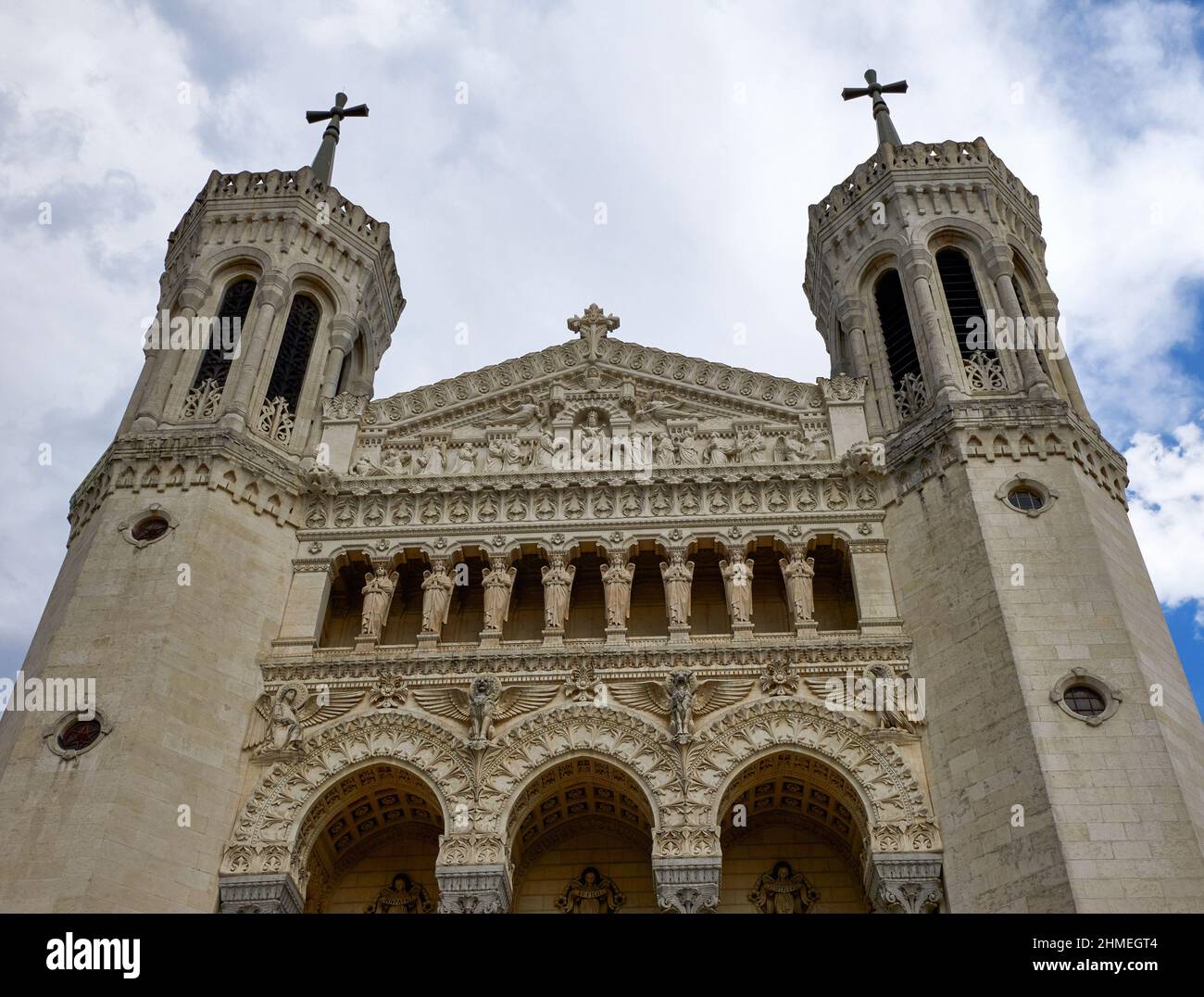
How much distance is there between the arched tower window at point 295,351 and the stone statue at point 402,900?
11.1 metres

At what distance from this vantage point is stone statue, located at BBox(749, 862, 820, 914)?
66.5ft

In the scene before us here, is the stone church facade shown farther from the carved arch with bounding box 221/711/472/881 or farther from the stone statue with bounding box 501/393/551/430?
the stone statue with bounding box 501/393/551/430

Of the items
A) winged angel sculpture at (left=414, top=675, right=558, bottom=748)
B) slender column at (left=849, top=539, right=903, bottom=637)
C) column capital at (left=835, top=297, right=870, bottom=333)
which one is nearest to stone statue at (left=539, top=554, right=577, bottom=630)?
winged angel sculpture at (left=414, top=675, right=558, bottom=748)

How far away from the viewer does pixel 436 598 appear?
22.8 metres

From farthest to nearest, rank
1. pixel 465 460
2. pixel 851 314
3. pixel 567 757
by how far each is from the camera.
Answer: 1. pixel 851 314
2. pixel 465 460
3. pixel 567 757

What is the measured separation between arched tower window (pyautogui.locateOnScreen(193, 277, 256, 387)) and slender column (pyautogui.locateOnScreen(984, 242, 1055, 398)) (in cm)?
1719

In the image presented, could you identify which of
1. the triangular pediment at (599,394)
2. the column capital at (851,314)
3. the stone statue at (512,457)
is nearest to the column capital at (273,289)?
the triangular pediment at (599,394)

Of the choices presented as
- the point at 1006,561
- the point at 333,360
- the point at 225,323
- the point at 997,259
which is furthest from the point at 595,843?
the point at 997,259

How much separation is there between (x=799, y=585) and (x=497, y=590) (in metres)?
5.81

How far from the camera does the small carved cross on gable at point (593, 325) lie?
2853 cm

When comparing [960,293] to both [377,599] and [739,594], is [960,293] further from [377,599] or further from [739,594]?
[377,599]

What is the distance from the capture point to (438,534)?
2383 cm

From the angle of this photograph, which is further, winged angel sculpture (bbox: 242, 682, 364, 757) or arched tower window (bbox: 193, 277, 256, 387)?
arched tower window (bbox: 193, 277, 256, 387)
